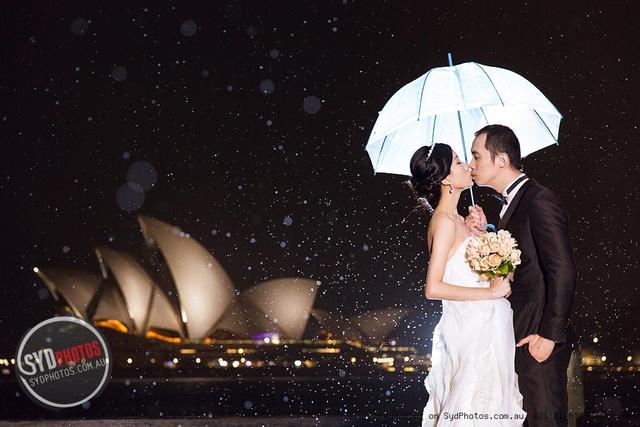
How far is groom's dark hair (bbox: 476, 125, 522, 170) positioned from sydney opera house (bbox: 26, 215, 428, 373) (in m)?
28.0

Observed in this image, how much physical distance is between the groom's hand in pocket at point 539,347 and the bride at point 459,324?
10 centimetres

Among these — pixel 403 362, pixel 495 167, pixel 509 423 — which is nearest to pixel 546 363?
pixel 509 423

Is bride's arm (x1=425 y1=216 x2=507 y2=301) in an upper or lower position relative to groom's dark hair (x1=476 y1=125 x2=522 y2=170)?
lower

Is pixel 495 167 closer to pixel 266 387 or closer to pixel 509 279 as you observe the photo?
pixel 509 279

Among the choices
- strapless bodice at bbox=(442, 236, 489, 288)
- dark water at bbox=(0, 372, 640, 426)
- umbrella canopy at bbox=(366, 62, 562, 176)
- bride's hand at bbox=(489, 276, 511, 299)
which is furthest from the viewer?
dark water at bbox=(0, 372, 640, 426)

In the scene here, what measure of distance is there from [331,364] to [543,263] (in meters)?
→ 65.2

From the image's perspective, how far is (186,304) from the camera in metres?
34.1

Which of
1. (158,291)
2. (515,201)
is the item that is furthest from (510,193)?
(158,291)

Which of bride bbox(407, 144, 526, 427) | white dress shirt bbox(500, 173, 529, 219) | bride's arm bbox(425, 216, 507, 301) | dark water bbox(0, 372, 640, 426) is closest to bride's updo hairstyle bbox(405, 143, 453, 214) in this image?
bride bbox(407, 144, 526, 427)

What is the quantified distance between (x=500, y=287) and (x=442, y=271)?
0.73 feet

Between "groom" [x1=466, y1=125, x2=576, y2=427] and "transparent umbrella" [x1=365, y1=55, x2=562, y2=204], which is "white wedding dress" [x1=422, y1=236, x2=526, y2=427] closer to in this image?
"groom" [x1=466, y1=125, x2=576, y2=427]

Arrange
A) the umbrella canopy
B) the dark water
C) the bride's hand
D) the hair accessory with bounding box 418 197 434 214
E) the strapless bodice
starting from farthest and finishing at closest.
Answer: the dark water, the umbrella canopy, the hair accessory with bounding box 418 197 434 214, the strapless bodice, the bride's hand

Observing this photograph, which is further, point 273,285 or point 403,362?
point 403,362

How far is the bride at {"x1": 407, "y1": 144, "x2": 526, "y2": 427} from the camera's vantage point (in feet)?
9.12
